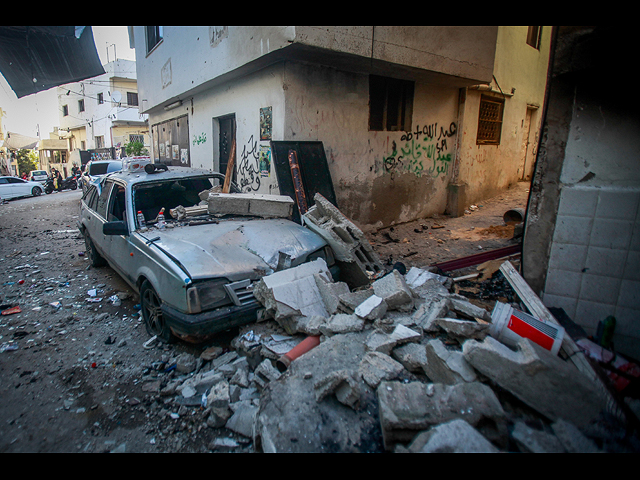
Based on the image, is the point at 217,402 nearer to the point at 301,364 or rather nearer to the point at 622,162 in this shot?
the point at 301,364

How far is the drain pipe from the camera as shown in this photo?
2.49 metres

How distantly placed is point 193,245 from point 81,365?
1.42 m

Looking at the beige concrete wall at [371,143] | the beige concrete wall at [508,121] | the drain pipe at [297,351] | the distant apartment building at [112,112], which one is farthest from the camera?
the distant apartment building at [112,112]

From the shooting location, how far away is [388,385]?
1.98 meters

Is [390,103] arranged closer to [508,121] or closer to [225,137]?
[225,137]

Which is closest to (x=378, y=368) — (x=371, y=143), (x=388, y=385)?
(x=388, y=385)

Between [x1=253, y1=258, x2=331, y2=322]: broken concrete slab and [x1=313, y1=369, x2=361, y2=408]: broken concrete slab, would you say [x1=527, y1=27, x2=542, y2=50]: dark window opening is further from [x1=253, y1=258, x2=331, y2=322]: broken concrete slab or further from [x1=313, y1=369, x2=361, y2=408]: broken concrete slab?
[x1=313, y1=369, x2=361, y2=408]: broken concrete slab

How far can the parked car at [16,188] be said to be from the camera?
52.2 feet

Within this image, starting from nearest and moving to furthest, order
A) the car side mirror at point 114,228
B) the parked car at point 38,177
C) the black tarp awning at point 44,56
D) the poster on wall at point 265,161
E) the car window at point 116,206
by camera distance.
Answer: the car side mirror at point 114,228
the car window at point 116,206
the poster on wall at point 265,161
the black tarp awning at point 44,56
the parked car at point 38,177

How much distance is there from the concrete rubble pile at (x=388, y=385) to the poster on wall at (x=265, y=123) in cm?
411

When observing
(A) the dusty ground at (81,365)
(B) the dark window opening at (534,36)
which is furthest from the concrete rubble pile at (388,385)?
(B) the dark window opening at (534,36)

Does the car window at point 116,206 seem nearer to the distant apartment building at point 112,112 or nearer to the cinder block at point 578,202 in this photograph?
the cinder block at point 578,202
